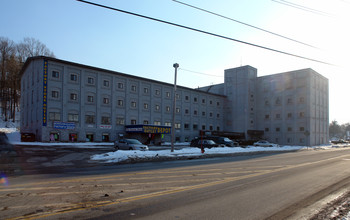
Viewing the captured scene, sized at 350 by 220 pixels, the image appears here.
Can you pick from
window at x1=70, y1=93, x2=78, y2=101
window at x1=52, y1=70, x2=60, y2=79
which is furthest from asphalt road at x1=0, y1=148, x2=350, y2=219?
window at x1=70, y1=93, x2=78, y2=101

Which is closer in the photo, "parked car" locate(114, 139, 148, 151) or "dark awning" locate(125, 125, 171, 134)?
"parked car" locate(114, 139, 148, 151)

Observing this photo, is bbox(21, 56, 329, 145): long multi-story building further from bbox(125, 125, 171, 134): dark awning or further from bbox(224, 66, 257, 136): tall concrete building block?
bbox(125, 125, 171, 134): dark awning

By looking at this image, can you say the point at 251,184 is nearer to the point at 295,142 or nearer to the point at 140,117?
the point at 140,117

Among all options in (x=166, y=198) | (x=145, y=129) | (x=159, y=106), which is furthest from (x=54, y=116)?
(x=166, y=198)

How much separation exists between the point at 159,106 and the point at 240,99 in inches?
1079

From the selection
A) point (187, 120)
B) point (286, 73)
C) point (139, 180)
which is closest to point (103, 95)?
point (187, 120)

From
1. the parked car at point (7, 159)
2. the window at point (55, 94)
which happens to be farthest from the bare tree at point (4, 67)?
the parked car at point (7, 159)

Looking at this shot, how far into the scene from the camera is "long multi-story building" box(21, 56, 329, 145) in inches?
1668

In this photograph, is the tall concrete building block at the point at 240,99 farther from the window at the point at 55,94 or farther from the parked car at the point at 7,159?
the parked car at the point at 7,159

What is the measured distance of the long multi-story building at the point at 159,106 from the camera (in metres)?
42.4

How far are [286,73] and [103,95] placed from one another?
166ft

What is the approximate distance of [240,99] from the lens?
73500 millimetres

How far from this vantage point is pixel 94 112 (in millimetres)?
46812

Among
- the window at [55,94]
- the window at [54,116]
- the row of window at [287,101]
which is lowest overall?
the window at [54,116]
